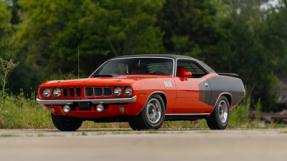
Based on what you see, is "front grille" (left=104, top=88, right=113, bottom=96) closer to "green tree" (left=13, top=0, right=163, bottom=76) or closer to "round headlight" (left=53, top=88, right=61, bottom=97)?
"round headlight" (left=53, top=88, right=61, bottom=97)

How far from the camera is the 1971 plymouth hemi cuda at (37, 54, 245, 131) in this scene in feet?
32.6

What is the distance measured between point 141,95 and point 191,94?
63.7 inches

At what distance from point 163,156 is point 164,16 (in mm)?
49374

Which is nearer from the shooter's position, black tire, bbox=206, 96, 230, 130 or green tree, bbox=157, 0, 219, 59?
black tire, bbox=206, 96, 230, 130

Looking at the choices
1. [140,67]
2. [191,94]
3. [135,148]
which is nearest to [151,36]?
[140,67]

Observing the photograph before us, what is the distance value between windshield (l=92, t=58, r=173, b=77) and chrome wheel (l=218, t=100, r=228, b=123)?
176 centimetres

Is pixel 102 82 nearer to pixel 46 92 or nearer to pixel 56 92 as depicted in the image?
pixel 56 92

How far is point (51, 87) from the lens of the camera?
10.5 metres

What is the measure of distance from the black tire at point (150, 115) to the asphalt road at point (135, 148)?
815 mm

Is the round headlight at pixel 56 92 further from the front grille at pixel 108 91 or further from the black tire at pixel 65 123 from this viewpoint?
the front grille at pixel 108 91

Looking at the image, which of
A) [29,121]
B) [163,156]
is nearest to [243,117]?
[29,121]

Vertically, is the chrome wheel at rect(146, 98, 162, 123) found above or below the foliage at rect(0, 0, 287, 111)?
below

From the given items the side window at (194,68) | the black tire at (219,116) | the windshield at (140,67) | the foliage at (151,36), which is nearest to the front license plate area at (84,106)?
the windshield at (140,67)

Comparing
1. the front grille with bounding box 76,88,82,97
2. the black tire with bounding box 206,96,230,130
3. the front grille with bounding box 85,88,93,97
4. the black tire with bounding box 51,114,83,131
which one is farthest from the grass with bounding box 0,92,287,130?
the front grille with bounding box 85,88,93,97
